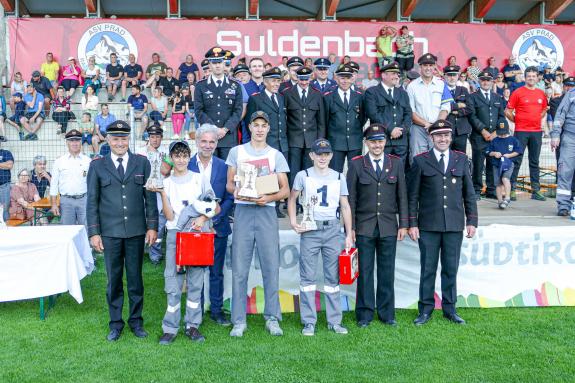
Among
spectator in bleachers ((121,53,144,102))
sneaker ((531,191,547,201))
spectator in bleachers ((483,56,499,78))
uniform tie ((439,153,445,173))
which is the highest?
spectator in bleachers ((483,56,499,78))

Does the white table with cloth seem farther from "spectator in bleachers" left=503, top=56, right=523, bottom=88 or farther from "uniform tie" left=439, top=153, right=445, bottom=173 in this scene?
"spectator in bleachers" left=503, top=56, right=523, bottom=88

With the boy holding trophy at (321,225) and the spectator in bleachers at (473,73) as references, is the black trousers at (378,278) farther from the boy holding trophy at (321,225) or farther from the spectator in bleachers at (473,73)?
the spectator in bleachers at (473,73)

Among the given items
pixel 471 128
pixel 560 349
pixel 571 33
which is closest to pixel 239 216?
pixel 560 349

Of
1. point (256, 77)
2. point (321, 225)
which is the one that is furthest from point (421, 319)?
point (256, 77)

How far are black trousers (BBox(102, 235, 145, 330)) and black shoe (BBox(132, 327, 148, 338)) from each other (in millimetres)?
39

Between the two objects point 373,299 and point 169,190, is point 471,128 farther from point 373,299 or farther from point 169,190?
point 169,190

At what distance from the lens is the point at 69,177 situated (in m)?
9.02

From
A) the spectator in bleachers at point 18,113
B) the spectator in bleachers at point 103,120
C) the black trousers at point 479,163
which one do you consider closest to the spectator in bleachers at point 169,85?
the spectator in bleachers at point 103,120

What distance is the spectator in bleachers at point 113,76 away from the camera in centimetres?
1748

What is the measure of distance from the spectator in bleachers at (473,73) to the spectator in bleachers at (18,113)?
1188 centimetres

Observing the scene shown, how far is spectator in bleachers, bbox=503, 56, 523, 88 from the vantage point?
19.8 metres

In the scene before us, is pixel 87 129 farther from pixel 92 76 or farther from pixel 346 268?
pixel 346 268

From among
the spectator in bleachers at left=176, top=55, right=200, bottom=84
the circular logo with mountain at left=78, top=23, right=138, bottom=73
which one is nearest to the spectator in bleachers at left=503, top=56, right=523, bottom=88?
the spectator in bleachers at left=176, top=55, right=200, bottom=84

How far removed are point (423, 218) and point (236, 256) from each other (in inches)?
79.9
